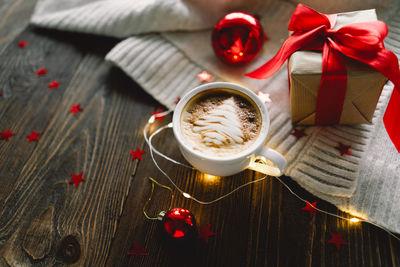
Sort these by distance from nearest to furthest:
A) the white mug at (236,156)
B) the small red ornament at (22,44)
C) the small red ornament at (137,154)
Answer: the white mug at (236,156) < the small red ornament at (137,154) < the small red ornament at (22,44)

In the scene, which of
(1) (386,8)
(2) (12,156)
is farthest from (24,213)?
(1) (386,8)

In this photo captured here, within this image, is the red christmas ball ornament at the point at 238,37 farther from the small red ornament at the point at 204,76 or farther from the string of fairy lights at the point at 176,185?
the string of fairy lights at the point at 176,185

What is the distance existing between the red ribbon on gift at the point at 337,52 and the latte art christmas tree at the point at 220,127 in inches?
7.2

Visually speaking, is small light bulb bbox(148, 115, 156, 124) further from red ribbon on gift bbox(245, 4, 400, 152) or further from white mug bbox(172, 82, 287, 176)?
red ribbon on gift bbox(245, 4, 400, 152)

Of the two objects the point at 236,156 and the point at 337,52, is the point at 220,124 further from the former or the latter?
the point at 337,52

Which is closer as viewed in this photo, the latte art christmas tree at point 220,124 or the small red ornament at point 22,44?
the latte art christmas tree at point 220,124

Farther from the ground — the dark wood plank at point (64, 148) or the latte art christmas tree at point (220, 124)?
the latte art christmas tree at point (220, 124)

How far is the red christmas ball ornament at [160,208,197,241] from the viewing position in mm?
627

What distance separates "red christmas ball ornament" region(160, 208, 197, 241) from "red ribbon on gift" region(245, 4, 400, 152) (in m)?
0.38

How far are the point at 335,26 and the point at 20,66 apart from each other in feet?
2.84

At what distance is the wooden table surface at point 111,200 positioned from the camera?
0.66m

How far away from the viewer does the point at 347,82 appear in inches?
25.6

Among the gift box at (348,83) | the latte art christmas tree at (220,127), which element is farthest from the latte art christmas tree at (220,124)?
the gift box at (348,83)

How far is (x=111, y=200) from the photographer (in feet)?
2.40
